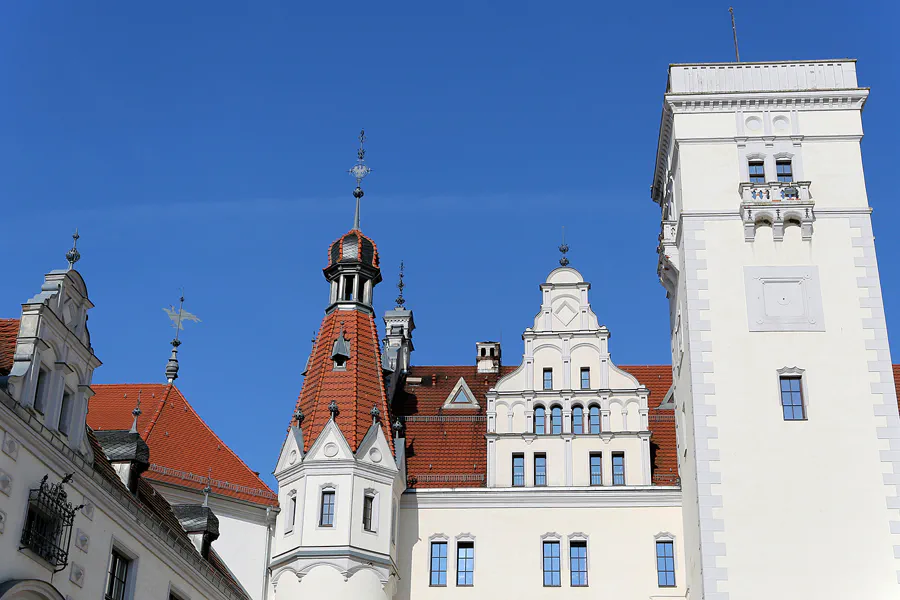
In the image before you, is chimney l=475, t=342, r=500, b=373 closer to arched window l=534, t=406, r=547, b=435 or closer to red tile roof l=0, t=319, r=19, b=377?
arched window l=534, t=406, r=547, b=435

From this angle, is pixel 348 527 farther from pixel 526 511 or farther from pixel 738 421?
pixel 738 421

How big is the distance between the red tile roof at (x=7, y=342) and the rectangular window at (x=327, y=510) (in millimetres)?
12339

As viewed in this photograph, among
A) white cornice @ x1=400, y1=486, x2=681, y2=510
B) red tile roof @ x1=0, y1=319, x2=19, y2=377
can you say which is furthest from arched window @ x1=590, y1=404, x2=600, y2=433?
red tile roof @ x1=0, y1=319, x2=19, y2=377

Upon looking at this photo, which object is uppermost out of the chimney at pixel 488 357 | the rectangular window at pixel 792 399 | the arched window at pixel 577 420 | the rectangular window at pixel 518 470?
the chimney at pixel 488 357

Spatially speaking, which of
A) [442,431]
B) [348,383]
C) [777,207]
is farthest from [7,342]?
[777,207]

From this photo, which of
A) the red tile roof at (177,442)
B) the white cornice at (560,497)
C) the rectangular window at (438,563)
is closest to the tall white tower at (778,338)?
the white cornice at (560,497)

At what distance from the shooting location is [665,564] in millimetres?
32312

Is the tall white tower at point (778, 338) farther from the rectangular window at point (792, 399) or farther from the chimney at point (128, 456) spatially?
the chimney at point (128, 456)

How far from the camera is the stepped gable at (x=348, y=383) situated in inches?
1313

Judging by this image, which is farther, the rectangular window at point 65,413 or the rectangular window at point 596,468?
the rectangular window at point 596,468

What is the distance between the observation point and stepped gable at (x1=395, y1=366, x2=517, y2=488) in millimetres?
34500

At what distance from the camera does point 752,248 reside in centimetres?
3153

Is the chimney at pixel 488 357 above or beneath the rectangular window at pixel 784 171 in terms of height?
beneath

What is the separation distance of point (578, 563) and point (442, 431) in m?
6.14
